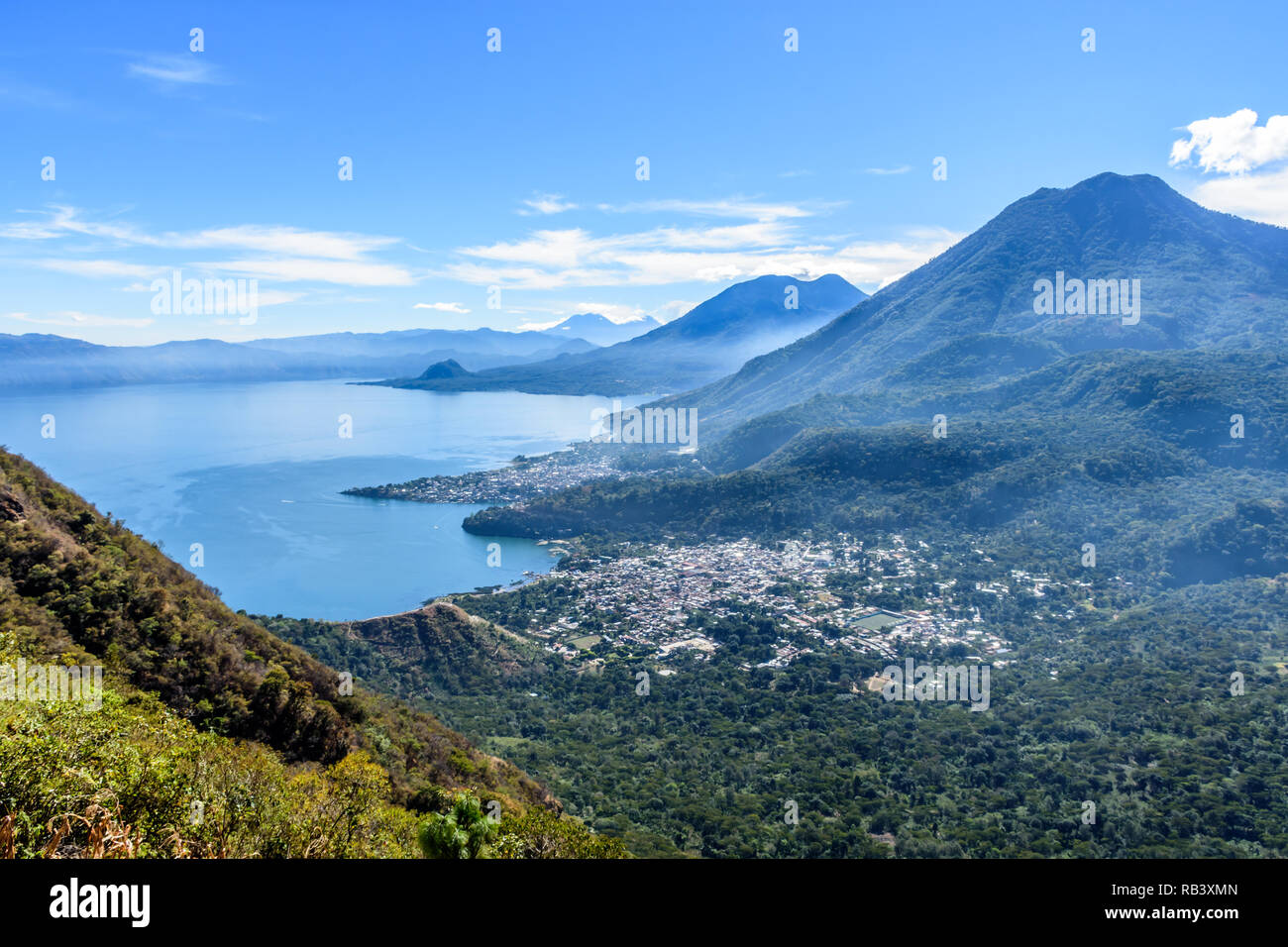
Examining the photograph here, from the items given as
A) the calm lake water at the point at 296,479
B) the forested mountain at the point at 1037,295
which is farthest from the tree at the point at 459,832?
the forested mountain at the point at 1037,295

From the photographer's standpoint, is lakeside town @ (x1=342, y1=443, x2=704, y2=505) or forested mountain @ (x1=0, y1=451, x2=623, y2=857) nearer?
forested mountain @ (x1=0, y1=451, x2=623, y2=857)

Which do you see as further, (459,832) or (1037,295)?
(1037,295)

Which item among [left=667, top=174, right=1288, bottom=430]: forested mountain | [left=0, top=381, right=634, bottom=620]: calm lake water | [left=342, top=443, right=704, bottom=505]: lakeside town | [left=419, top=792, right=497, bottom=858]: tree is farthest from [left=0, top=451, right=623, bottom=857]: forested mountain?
[left=667, top=174, right=1288, bottom=430]: forested mountain

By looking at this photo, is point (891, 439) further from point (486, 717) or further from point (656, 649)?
point (486, 717)

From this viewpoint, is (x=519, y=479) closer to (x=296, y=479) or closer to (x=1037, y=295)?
(x=296, y=479)

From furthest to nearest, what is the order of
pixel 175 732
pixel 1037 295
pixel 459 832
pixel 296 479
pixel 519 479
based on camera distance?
pixel 1037 295 < pixel 296 479 < pixel 519 479 < pixel 175 732 < pixel 459 832

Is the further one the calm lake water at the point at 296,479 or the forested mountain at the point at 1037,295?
the forested mountain at the point at 1037,295

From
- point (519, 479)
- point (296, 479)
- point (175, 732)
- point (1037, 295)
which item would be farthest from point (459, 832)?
point (1037, 295)

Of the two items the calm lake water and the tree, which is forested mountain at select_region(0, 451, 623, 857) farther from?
the calm lake water

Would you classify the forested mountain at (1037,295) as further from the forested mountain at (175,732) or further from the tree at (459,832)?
the tree at (459,832)
